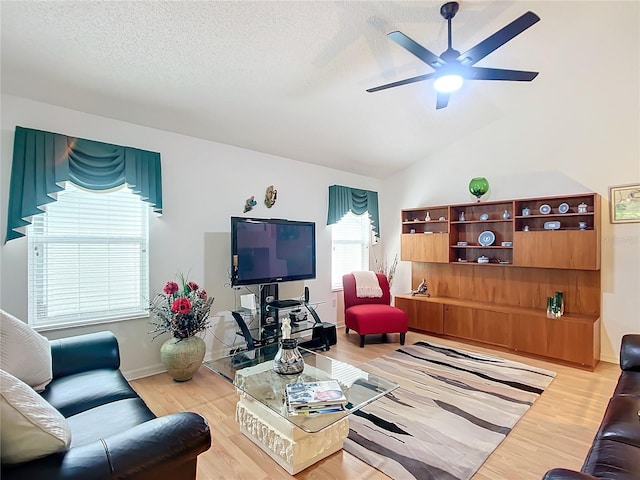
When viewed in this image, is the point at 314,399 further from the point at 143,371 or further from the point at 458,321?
the point at 458,321

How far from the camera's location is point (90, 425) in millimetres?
1570

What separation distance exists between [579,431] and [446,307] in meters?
2.24

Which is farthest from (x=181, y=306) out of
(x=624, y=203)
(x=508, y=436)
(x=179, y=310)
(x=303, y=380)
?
(x=624, y=203)

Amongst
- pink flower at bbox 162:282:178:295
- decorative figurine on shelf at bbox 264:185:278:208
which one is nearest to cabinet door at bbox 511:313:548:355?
decorative figurine on shelf at bbox 264:185:278:208

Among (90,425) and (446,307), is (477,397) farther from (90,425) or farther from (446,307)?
(90,425)

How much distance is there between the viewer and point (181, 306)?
2.96 m

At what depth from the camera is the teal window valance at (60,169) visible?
2553 millimetres

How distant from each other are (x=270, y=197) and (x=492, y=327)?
321cm

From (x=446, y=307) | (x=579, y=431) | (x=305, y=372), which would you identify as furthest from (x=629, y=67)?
(x=305, y=372)

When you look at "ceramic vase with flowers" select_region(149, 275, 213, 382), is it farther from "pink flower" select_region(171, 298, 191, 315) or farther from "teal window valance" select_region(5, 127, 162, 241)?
"teal window valance" select_region(5, 127, 162, 241)

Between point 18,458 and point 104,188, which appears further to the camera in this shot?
point 104,188

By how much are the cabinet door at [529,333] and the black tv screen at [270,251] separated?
8.26ft

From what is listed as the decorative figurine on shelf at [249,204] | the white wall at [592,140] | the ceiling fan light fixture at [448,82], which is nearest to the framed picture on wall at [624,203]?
the white wall at [592,140]

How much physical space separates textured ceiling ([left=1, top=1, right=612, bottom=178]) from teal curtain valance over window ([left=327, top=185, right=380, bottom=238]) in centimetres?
116
